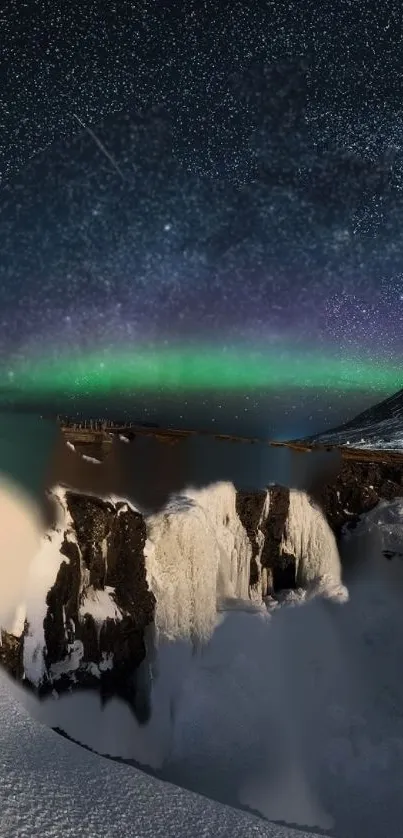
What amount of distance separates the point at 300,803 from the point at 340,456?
221 inches

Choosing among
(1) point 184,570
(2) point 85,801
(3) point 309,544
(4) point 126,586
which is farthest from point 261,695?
(2) point 85,801

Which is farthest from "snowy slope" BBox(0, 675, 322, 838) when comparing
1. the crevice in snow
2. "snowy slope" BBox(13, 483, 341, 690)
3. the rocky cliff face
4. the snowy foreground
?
the crevice in snow

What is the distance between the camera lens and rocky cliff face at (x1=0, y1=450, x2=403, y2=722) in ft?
20.1

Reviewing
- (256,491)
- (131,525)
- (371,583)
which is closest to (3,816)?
(131,525)

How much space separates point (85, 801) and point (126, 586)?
4.01 m

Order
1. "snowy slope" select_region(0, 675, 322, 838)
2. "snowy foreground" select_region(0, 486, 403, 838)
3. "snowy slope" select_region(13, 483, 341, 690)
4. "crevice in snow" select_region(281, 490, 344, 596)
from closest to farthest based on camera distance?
"snowy slope" select_region(0, 675, 322, 838), "snowy foreground" select_region(0, 486, 403, 838), "snowy slope" select_region(13, 483, 341, 690), "crevice in snow" select_region(281, 490, 344, 596)

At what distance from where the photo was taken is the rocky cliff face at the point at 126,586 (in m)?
6.14

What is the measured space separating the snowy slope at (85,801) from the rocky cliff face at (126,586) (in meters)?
1.79

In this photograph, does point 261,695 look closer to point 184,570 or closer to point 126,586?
point 184,570

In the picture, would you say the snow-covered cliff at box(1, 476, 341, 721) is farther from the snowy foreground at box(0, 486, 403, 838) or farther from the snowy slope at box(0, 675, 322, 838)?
the snowy slope at box(0, 675, 322, 838)

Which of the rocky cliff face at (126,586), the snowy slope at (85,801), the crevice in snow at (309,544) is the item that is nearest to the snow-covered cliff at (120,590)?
the rocky cliff face at (126,586)

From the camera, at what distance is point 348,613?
832cm

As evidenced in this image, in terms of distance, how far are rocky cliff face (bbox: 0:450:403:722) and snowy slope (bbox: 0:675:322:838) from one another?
1.79m

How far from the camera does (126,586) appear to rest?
7.12 metres
